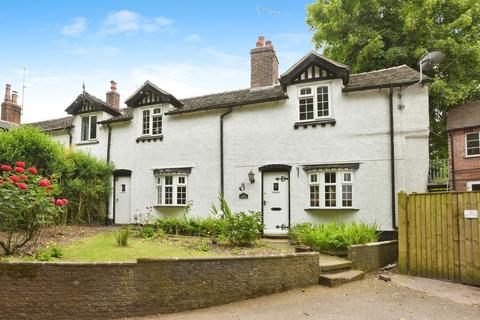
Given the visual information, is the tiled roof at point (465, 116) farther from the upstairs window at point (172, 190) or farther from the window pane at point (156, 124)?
the window pane at point (156, 124)

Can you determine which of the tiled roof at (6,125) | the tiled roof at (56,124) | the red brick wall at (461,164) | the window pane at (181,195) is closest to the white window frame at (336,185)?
the window pane at (181,195)

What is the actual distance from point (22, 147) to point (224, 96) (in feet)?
27.1

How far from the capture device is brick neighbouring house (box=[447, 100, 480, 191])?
1695cm

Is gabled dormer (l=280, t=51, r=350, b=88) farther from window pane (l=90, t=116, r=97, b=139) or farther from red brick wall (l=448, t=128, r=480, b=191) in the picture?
window pane (l=90, t=116, r=97, b=139)

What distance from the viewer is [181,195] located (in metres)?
14.7

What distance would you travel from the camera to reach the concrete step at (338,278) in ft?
24.9

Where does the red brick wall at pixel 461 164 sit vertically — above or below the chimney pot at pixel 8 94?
below

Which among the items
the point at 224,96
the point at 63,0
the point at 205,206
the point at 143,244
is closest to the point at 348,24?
the point at 224,96

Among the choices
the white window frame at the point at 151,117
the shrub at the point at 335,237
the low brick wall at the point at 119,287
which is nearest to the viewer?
the low brick wall at the point at 119,287

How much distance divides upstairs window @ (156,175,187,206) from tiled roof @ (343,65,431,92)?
785 cm

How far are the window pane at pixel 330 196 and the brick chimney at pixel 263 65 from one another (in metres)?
5.49

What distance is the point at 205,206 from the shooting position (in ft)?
46.0

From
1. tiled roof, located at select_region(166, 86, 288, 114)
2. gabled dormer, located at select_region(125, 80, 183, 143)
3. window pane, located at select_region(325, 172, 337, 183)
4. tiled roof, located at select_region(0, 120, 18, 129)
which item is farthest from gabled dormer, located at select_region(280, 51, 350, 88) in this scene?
tiled roof, located at select_region(0, 120, 18, 129)

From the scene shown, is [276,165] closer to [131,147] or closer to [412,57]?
[131,147]
